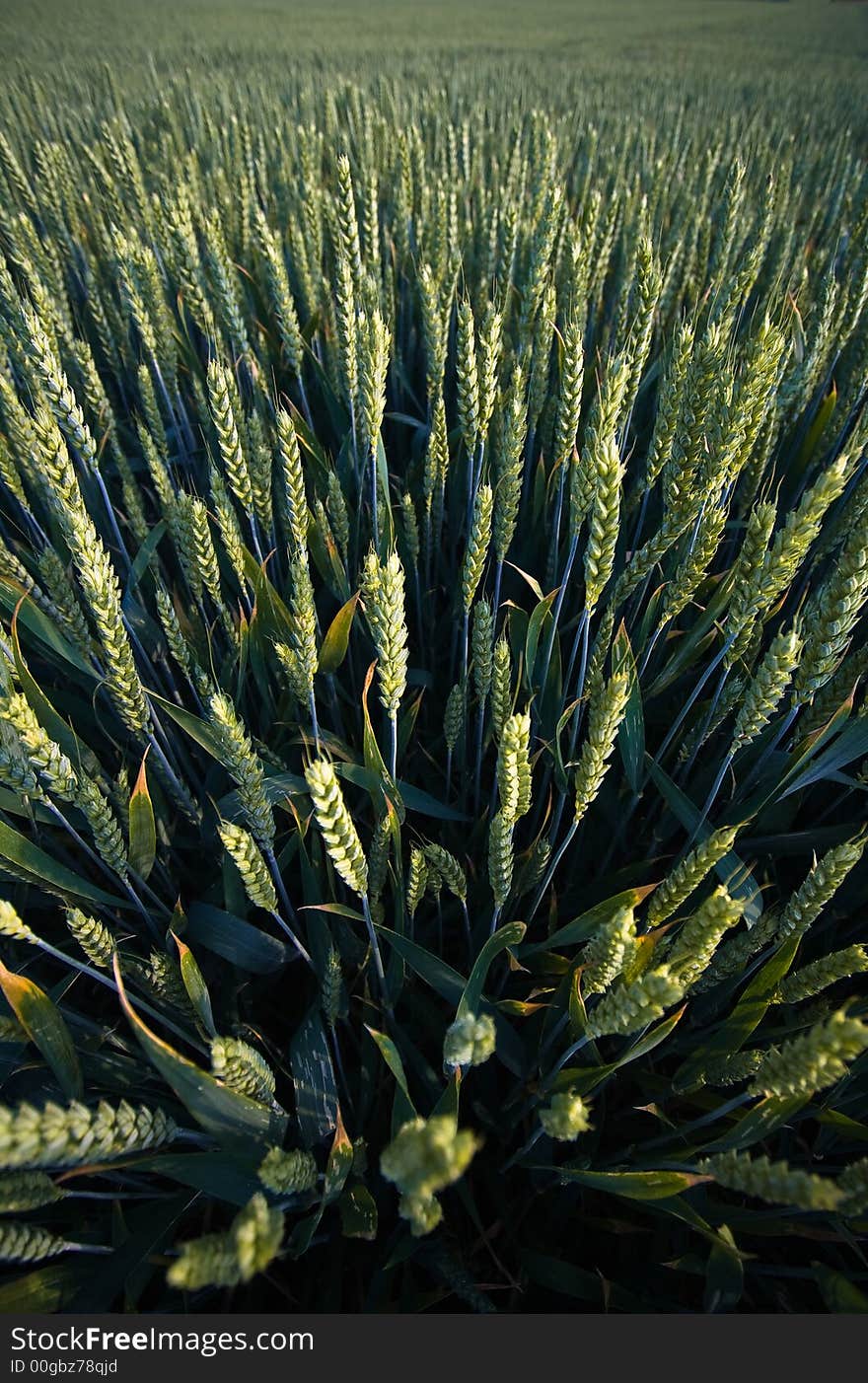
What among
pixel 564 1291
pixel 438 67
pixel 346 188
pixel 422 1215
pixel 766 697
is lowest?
pixel 564 1291

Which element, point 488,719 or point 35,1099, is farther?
point 488,719

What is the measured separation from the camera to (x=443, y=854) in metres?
1.31

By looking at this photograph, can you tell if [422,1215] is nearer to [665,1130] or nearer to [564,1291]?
[564,1291]

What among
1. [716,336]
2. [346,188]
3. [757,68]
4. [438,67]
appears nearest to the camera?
[716,336]

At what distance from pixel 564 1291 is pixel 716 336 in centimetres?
177

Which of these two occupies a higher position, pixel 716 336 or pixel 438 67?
pixel 438 67

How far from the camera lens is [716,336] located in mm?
1312

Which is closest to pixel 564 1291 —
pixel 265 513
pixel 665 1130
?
pixel 665 1130

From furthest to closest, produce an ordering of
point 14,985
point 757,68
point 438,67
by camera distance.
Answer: point 757,68 → point 438,67 → point 14,985

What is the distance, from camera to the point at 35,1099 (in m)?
1.33

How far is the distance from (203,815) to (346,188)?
1888mm

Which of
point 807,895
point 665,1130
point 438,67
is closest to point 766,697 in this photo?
point 807,895

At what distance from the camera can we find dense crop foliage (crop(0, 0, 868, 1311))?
3.44ft

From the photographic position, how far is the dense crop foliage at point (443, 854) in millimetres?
1048
